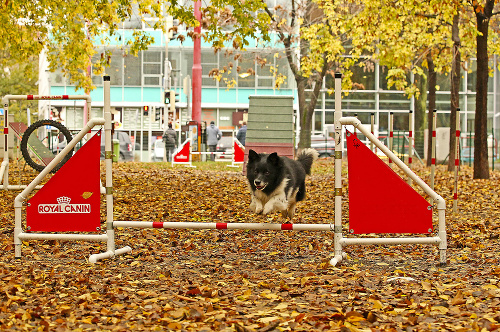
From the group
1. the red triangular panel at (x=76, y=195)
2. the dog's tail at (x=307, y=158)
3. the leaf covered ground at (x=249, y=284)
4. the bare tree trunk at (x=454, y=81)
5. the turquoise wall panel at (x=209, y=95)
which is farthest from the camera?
the turquoise wall panel at (x=209, y=95)

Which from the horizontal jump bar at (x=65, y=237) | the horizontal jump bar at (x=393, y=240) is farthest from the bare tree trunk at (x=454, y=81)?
the horizontal jump bar at (x=65, y=237)

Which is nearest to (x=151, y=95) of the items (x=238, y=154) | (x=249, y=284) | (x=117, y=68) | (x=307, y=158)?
(x=117, y=68)

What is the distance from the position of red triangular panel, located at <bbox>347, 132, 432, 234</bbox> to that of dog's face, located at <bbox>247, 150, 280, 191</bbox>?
4.55 ft

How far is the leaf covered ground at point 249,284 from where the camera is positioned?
15.0 ft

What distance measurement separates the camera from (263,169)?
26.7ft

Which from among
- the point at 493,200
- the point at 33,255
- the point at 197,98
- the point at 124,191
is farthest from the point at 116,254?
the point at 197,98

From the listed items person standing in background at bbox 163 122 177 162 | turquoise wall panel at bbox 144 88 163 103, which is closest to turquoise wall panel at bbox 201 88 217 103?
turquoise wall panel at bbox 144 88 163 103

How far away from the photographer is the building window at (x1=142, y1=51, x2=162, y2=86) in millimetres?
47719

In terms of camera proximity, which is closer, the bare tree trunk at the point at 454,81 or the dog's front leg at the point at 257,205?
the dog's front leg at the point at 257,205

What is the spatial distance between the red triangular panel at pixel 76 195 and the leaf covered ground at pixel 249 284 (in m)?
0.39

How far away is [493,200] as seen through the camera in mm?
13445

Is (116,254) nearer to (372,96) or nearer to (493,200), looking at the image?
(493,200)

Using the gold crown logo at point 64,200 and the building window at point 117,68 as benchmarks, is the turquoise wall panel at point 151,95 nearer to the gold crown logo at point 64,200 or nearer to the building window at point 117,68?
the building window at point 117,68

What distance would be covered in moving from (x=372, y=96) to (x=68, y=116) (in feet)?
67.4
